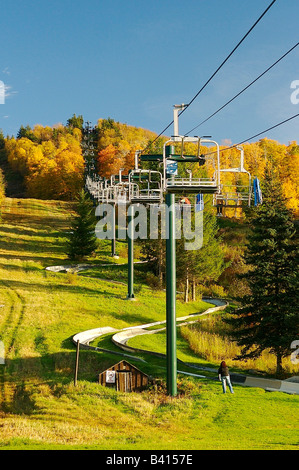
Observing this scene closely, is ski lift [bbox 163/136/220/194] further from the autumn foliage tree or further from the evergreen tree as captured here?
the autumn foliage tree

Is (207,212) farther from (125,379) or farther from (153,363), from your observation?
(125,379)

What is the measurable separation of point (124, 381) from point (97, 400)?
2.08 metres

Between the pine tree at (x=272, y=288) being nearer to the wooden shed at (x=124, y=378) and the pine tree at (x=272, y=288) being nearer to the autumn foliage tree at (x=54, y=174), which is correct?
the wooden shed at (x=124, y=378)

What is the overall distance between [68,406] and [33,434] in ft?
11.9

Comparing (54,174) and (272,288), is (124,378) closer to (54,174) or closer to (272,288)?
(272,288)

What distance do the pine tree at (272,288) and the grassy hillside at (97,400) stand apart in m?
3.97

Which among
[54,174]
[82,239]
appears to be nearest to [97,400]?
[82,239]

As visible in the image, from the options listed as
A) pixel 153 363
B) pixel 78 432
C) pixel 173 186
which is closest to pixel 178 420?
pixel 78 432

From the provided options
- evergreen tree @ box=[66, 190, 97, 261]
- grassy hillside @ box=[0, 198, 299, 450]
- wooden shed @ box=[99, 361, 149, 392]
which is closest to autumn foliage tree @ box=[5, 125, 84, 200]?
evergreen tree @ box=[66, 190, 97, 261]

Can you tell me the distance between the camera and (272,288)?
25.8 m

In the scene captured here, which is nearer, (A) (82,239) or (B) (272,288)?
(B) (272,288)

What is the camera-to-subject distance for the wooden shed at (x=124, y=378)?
759 inches

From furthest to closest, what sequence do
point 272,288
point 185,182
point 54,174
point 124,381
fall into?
1. point 54,174
2. point 272,288
3. point 124,381
4. point 185,182
